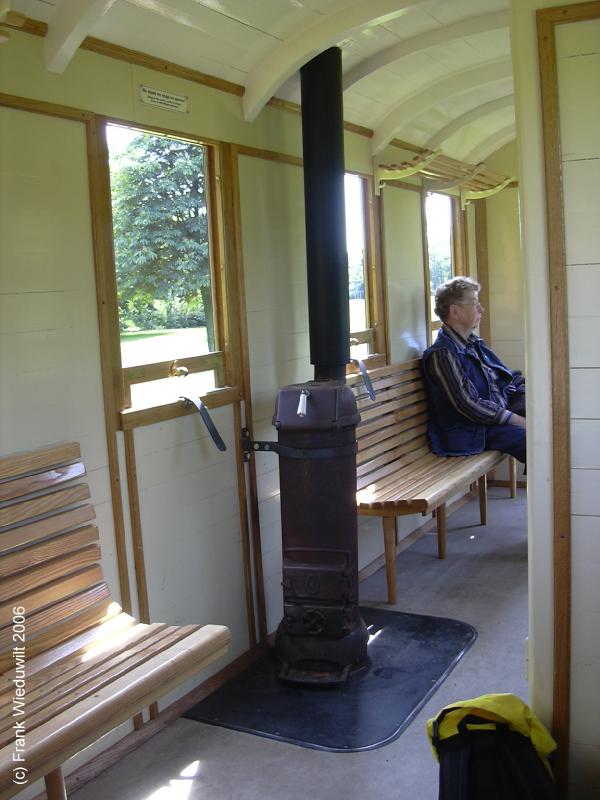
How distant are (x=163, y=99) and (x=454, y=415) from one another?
10.7 feet

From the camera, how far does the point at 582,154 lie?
2.54 metres

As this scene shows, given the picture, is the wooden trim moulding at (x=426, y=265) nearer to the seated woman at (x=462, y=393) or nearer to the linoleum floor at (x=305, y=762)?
the seated woman at (x=462, y=393)

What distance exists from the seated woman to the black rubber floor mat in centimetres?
183

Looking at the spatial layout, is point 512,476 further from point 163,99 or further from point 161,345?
point 163,99

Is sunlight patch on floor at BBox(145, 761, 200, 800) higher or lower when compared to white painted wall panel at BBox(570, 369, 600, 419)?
lower

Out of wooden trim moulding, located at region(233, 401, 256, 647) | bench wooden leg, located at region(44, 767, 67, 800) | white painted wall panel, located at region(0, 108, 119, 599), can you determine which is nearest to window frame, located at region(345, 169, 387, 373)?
wooden trim moulding, located at region(233, 401, 256, 647)

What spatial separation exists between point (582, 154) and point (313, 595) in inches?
93.3

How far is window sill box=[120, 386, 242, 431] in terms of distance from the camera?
3.68 meters

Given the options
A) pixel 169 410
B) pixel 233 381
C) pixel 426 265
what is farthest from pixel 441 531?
pixel 169 410

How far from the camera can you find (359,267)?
19.5ft

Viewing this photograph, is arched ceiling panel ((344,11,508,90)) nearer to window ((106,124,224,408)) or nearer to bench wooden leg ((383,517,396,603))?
window ((106,124,224,408))

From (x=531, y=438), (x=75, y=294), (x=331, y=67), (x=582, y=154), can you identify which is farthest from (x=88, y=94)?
(x=531, y=438)

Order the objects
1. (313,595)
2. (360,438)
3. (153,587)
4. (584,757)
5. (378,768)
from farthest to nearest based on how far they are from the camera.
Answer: (360,438) → (313,595) → (153,587) → (378,768) → (584,757)

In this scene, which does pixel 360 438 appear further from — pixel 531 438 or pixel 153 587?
pixel 531 438
